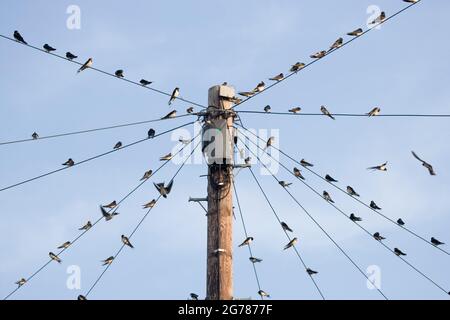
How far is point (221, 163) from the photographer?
16.3m

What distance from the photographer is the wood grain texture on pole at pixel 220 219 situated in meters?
15.6

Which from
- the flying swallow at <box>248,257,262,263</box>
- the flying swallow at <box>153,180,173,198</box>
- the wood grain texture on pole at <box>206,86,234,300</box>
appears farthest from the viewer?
the flying swallow at <box>248,257,262,263</box>

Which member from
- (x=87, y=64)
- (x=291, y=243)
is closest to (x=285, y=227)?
(x=291, y=243)

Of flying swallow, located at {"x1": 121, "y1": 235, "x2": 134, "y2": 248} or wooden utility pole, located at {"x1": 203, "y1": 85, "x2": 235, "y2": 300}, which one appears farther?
flying swallow, located at {"x1": 121, "y1": 235, "x2": 134, "y2": 248}

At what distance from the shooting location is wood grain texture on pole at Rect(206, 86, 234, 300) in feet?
51.1

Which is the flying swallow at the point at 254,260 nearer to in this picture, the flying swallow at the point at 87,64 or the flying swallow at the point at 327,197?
the flying swallow at the point at 327,197

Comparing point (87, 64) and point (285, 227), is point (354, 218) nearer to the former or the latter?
point (285, 227)

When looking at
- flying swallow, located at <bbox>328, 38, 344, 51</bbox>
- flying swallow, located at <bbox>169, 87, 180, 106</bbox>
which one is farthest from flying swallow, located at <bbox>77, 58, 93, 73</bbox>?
flying swallow, located at <bbox>328, 38, 344, 51</bbox>

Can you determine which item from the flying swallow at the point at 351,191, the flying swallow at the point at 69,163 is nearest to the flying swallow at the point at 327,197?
the flying swallow at the point at 351,191

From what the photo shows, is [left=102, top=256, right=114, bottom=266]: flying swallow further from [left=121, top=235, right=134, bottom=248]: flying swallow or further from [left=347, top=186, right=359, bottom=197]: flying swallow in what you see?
[left=347, top=186, right=359, bottom=197]: flying swallow

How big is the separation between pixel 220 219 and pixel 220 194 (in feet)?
1.53
